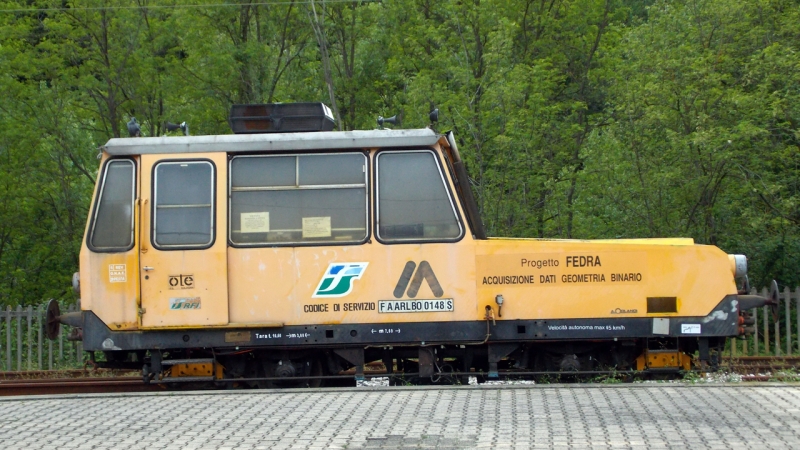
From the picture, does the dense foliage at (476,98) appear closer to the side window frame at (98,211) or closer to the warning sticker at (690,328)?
the warning sticker at (690,328)

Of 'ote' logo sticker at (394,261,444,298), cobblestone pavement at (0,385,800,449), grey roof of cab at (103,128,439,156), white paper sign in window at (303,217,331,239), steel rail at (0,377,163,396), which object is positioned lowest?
steel rail at (0,377,163,396)

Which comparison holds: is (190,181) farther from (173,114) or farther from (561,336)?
(173,114)

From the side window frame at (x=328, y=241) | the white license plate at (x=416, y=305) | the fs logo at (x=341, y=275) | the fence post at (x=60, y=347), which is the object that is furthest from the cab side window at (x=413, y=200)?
the fence post at (x=60, y=347)

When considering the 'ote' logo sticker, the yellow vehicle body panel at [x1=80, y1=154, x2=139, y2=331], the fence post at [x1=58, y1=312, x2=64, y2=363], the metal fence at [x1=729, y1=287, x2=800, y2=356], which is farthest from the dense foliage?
the yellow vehicle body panel at [x1=80, y1=154, x2=139, y2=331]

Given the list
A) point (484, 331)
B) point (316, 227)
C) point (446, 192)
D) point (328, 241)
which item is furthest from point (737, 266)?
point (316, 227)

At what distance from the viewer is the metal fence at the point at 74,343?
14.5m

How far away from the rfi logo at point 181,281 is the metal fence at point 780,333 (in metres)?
8.62

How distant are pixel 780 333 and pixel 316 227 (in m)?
9.93

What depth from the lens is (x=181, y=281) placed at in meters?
→ 9.76

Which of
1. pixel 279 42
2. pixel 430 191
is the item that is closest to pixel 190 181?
pixel 430 191

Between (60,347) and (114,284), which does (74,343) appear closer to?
(60,347)

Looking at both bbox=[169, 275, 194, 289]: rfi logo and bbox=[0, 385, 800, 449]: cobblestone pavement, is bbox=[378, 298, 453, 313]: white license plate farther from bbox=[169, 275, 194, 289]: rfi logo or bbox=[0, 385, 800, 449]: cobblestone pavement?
bbox=[169, 275, 194, 289]: rfi logo

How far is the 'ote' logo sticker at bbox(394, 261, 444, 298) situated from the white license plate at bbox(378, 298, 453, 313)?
0.26 feet

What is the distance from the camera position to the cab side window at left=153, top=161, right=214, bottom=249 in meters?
9.79
